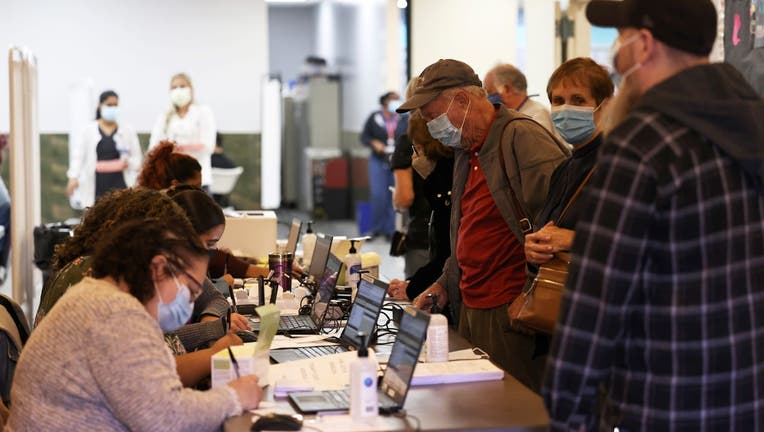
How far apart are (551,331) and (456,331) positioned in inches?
36.8

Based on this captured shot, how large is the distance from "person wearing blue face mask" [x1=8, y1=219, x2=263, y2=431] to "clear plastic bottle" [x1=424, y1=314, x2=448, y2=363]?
76cm

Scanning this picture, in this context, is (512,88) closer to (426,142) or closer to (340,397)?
(426,142)

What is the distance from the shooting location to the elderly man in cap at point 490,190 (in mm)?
3586

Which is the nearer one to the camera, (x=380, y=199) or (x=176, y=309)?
(x=176, y=309)

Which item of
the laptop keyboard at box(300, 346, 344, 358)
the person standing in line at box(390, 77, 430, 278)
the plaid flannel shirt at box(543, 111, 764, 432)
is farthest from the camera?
the person standing in line at box(390, 77, 430, 278)

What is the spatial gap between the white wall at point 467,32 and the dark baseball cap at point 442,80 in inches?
144

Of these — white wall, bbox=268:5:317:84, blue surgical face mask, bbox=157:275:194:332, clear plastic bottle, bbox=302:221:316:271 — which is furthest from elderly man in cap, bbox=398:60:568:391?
white wall, bbox=268:5:317:84

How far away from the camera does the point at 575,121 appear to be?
136 inches

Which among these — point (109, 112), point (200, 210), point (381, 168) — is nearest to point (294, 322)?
point (200, 210)

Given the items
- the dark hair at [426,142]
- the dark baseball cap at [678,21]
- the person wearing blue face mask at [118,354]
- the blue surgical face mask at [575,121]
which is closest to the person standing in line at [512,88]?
the dark hair at [426,142]

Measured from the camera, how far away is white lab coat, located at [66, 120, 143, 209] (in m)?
10.5

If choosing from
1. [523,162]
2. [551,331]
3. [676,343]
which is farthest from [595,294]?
[523,162]

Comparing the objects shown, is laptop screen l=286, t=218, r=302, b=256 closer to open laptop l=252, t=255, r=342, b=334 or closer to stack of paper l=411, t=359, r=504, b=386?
open laptop l=252, t=255, r=342, b=334

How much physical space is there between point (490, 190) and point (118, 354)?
5.59 ft
